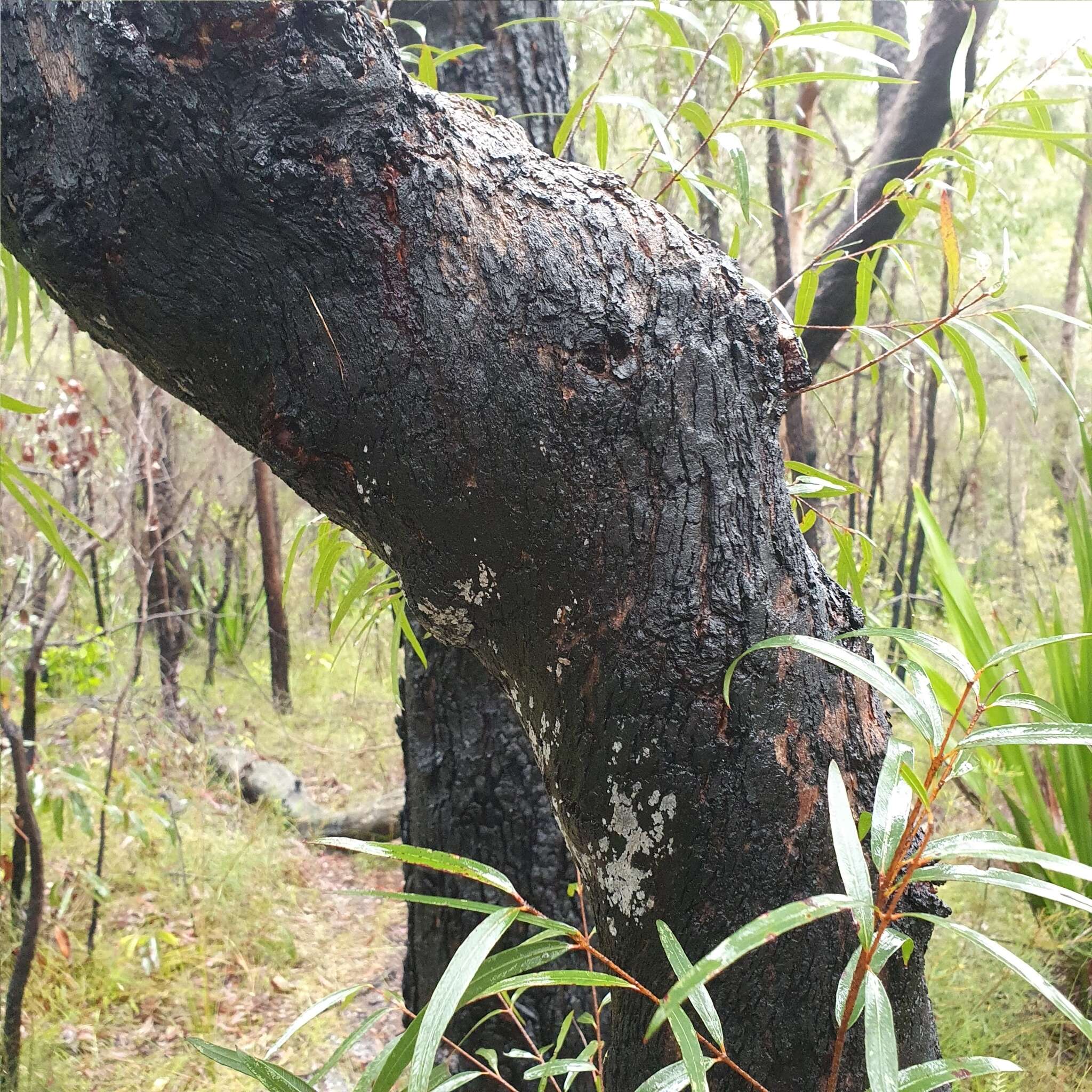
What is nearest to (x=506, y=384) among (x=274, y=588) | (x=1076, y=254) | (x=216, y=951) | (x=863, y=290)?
(x=863, y=290)

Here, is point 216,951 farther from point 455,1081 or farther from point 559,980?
point 559,980

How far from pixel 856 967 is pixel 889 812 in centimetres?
11

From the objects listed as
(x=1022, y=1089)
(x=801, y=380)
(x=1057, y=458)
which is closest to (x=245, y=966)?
(x=1022, y=1089)

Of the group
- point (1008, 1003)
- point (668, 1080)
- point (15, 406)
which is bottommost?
point (1008, 1003)

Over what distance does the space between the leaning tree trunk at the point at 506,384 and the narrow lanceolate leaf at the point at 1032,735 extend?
128mm

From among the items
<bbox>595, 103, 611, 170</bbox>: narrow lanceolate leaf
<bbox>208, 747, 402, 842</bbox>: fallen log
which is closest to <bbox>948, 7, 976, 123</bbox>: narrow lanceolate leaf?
<bbox>595, 103, 611, 170</bbox>: narrow lanceolate leaf

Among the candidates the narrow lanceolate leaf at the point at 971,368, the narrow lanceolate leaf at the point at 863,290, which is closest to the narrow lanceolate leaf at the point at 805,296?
the narrow lanceolate leaf at the point at 863,290

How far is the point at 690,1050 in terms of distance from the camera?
0.53 m

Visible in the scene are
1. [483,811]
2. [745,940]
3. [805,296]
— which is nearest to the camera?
[745,940]

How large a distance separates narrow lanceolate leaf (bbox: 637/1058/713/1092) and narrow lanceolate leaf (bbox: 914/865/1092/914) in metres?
0.20

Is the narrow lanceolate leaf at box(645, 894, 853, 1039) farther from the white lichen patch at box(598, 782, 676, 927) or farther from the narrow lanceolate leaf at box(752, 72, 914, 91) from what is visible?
the narrow lanceolate leaf at box(752, 72, 914, 91)

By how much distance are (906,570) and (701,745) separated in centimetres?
661

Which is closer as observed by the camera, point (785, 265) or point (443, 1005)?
point (443, 1005)

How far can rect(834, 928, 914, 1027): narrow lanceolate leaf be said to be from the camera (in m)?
0.60
